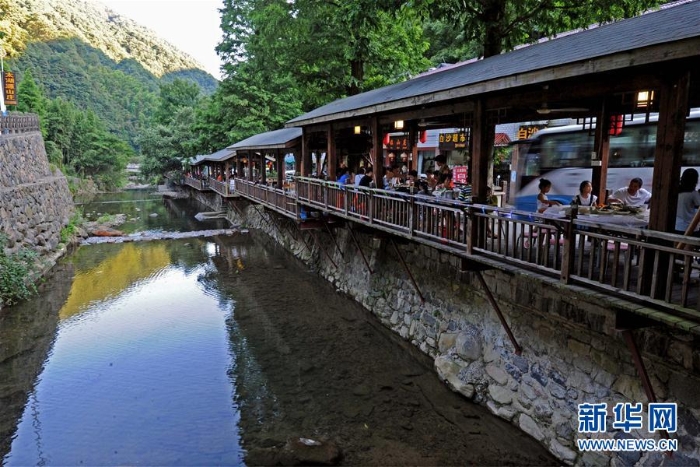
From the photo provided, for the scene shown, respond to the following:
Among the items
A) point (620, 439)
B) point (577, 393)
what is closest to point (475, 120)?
point (577, 393)

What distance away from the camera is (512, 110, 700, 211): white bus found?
11.6 metres

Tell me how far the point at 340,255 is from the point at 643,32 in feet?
36.9

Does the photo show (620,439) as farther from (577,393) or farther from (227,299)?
(227,299)

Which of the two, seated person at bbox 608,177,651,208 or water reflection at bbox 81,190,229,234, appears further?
water reflection at bbox 81,190,229,234

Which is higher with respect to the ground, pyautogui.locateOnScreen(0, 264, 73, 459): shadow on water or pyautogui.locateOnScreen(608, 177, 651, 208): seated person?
pyautogui.locateOnScreen(608, 177, 651, 208): seated person

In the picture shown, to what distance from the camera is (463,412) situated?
25.9 ft

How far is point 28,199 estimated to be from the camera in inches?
786

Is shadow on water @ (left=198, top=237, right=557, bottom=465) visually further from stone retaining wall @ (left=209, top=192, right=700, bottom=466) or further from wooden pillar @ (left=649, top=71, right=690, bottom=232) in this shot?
wooden pillar @ (left=649, top=71, right=690, bottom=232)

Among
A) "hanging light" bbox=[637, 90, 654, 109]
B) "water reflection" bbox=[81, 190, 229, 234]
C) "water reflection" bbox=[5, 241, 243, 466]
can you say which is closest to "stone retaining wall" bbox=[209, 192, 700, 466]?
"hanging light" bbox=[637, 90, 654, 109]

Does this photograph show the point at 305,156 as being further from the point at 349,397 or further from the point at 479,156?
the point at 479,156

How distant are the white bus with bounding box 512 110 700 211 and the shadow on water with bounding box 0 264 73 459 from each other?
13.1 metres

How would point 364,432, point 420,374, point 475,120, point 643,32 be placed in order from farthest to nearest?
point 420,374 < point 364,432 < point 475,120 < point 643,32

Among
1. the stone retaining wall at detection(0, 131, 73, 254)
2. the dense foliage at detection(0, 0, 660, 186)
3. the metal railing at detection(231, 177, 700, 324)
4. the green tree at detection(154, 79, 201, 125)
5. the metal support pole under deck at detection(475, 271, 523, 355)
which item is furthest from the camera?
the green tree at detection(154, 79, 201, 125)

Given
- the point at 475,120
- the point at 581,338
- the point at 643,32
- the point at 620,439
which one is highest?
the point at 643,32
